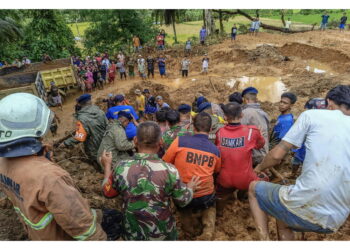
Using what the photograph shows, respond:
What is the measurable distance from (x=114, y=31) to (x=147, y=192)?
65.7 ft

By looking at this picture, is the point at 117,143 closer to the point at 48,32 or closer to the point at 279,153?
the point at 279,153

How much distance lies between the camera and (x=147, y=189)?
2.00m

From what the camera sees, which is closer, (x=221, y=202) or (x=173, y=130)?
(x=221, y=202)

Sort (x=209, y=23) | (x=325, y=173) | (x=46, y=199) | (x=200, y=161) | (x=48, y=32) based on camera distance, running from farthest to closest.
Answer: (x=209, y=23) → (x=48, y=32) → (x=200, y=161) → (x=325, y=173) → (x=46, y=199)

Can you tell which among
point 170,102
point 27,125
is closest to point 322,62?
point 170,102

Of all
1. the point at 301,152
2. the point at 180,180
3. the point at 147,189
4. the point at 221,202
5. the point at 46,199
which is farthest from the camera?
the point at 301,152

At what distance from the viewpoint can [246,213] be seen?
310 centimetres

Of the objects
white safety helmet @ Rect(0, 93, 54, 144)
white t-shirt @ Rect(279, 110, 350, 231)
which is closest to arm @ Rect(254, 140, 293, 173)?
white t-shirt @ Rect(279, 110, 350, 231)

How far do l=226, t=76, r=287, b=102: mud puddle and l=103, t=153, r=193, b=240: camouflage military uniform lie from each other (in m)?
9.80

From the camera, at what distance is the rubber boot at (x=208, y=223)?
264 cm

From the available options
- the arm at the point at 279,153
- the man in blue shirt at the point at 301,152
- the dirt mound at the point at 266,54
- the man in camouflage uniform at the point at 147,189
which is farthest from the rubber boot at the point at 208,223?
the dirt mound at the point at 266,54

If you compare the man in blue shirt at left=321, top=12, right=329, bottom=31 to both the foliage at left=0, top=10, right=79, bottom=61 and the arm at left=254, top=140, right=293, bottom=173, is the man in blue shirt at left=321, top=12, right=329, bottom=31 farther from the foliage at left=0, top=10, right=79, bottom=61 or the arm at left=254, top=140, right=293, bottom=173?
the arm at left=254, top=140, right=293, bottom=173

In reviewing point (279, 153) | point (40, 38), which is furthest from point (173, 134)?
point (40, 38)

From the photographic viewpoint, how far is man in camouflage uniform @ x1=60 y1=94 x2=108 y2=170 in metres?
4.10
